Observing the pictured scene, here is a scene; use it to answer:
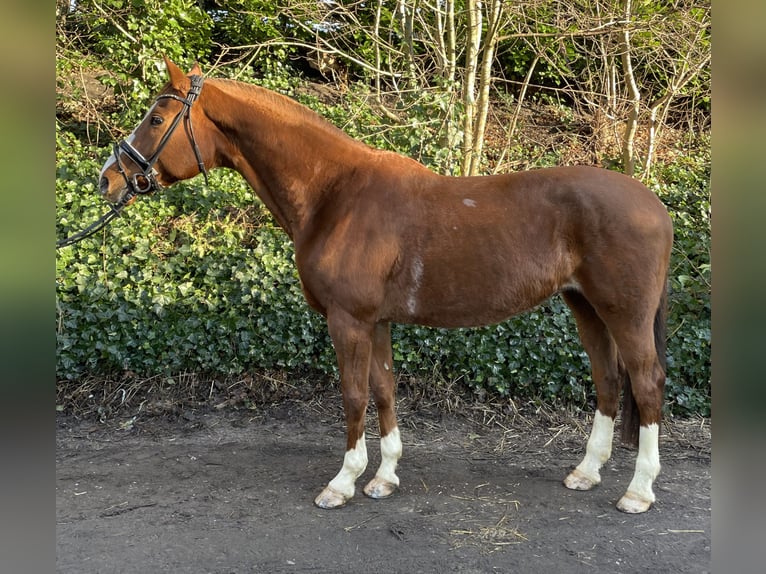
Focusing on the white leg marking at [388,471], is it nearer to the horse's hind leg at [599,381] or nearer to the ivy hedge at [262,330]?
the horse's hind leg at [599,381]

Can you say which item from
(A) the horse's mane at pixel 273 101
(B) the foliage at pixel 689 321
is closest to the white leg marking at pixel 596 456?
(B) the foliage at pixel 689 321

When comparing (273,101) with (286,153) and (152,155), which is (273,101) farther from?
(152,155)

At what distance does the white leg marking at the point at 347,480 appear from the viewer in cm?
339

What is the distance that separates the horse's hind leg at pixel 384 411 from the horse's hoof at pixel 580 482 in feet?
3.51

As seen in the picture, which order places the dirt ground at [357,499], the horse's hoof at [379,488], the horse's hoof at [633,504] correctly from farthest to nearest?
the horse's hoof at [379,488] < the horse's hoof at [633,504] < the dirt ground at [357,499]

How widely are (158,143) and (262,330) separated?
2.19 metres

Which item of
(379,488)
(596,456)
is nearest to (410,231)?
(379,488)

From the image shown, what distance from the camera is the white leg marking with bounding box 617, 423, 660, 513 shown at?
3242 mm

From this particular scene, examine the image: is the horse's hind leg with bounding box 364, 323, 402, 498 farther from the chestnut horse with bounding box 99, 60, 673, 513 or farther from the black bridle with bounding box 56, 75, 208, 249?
the black bridle with bounding box 56, 75, 208, 249

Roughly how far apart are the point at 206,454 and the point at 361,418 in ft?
5.03

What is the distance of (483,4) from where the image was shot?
21.9 feet

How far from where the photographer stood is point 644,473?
328cm

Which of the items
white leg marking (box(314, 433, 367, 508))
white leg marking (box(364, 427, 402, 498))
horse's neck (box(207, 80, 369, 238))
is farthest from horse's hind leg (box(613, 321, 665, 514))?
horse's neck (box(207, 80, 369, 238))
